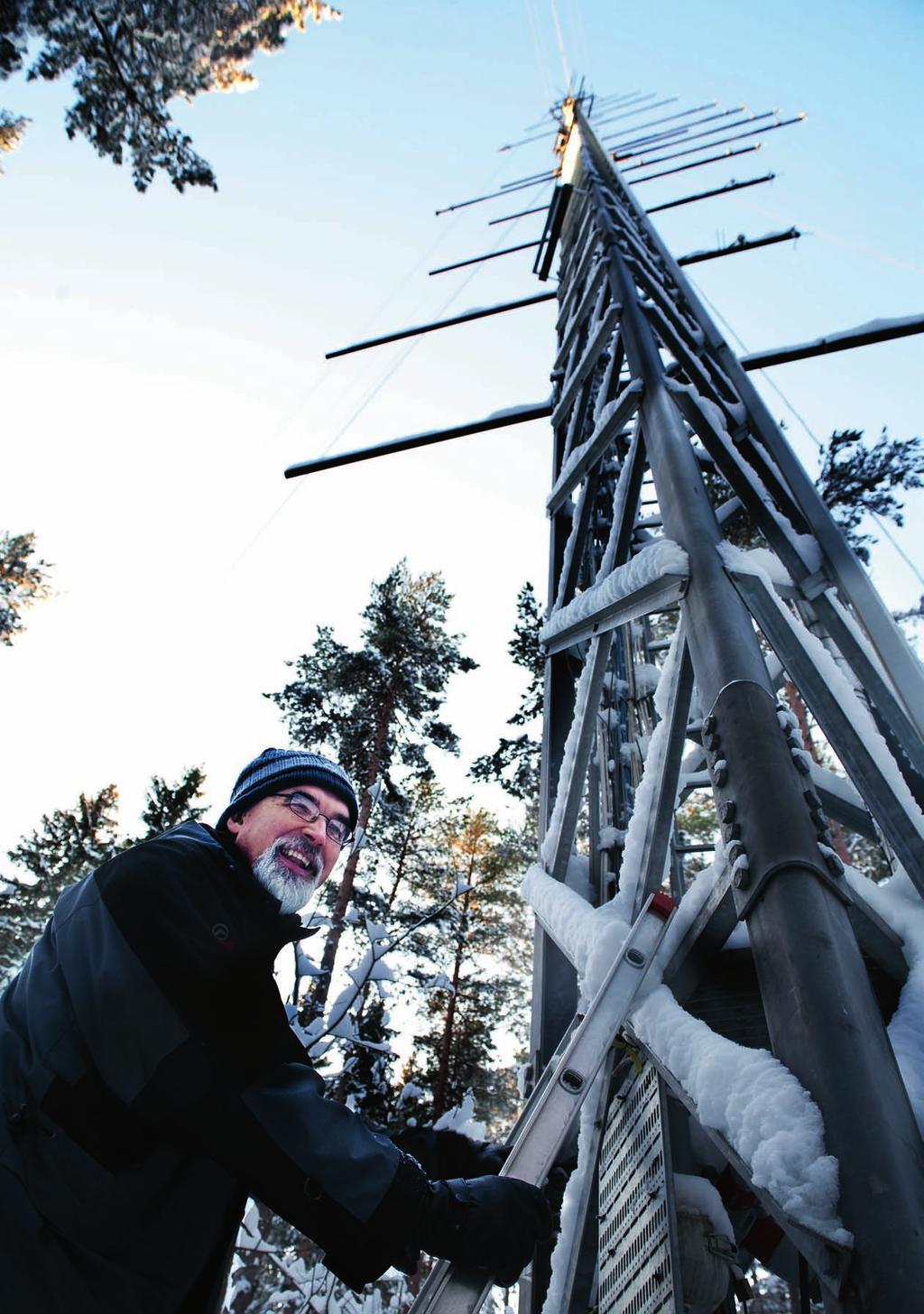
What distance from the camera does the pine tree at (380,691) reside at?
14.2 meters

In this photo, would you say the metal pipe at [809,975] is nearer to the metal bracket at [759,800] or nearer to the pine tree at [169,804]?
the metal bracket at [759,800]

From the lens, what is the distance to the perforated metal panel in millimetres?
1624

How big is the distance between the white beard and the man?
30 centimetres

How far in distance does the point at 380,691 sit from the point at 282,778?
12890 mm

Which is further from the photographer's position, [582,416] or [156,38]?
[156,38]

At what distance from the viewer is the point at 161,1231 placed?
126cm

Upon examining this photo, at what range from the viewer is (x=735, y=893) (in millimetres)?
1465

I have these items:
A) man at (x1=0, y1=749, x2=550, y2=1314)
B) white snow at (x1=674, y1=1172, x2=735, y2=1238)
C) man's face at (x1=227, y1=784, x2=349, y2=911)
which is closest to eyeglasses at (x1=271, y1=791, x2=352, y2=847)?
man's face at (x1=227, y1=784, x2=349, y2=911)

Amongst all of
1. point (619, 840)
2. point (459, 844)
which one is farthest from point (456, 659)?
point (619, 840)

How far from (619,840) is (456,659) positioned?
13.1 metres

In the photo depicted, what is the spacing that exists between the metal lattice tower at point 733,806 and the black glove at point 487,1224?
15.8 inches

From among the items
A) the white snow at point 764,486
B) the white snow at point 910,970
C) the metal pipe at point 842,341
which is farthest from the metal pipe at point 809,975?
the metal pipe at point 842,341

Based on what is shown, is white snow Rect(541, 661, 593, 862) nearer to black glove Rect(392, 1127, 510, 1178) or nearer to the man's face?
the man's face

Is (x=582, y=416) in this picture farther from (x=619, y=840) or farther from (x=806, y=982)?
(x=806, y=982)
